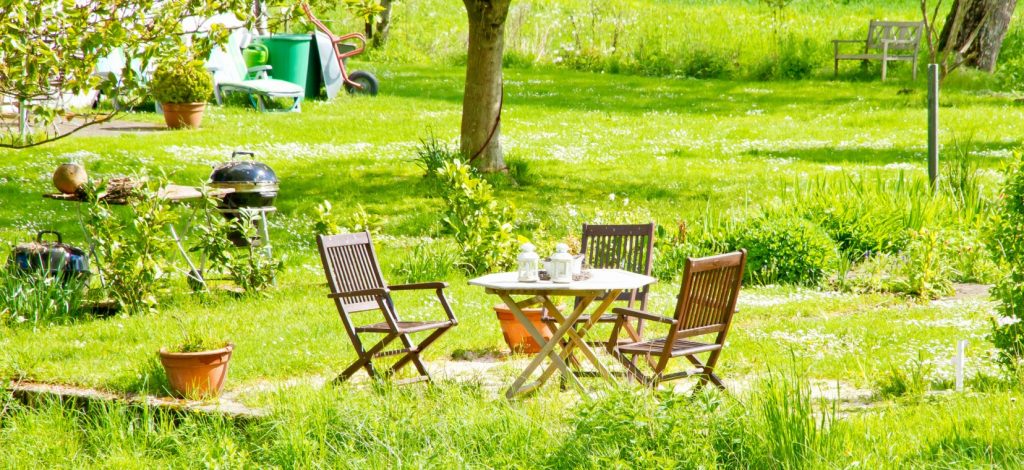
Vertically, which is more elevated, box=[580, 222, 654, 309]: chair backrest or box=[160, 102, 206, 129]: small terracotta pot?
box=[580, 222, 654, 309]: chair backrest

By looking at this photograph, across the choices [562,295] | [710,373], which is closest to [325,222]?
[562,295]

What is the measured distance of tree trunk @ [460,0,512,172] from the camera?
13.7 m

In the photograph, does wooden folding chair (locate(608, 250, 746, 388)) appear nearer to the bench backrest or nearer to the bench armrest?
the bench backrest

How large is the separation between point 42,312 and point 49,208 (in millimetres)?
4422

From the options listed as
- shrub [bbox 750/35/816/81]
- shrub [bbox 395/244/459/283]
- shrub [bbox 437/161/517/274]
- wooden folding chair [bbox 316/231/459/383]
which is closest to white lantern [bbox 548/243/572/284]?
wooden folding chair [bbox 316/231/459/383]

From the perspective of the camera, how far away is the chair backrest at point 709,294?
598cm

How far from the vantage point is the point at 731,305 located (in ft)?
20.2

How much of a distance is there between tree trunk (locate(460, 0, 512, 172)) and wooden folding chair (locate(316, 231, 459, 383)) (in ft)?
22.5

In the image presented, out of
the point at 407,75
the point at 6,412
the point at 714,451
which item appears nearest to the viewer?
the point at 714,451

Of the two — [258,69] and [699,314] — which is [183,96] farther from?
[699,314]

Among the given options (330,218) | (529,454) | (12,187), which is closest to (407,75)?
(12,187)

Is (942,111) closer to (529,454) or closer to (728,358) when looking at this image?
(728,358)

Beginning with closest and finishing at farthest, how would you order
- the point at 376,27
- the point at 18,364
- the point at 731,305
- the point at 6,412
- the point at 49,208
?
the point at 731,305, the point at 6,412, the point at 18,364, the point at 49,208, the point at 376,27

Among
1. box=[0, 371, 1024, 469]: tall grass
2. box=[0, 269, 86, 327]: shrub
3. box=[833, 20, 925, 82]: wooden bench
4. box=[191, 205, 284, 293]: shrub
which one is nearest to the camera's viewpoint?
box=[0, 371, 1024, 469]: tall grass
